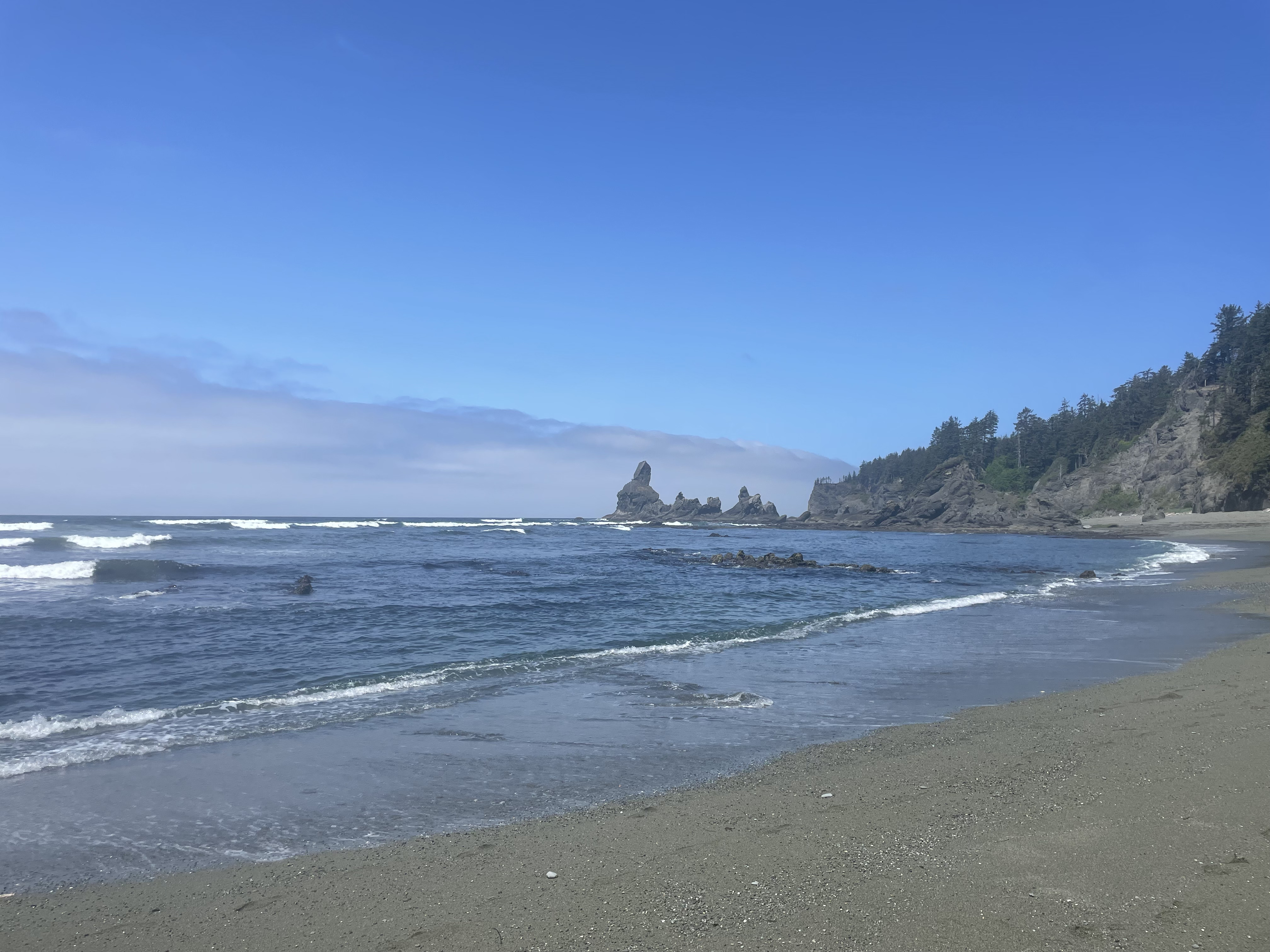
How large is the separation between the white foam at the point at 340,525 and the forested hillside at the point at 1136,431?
3574 inches

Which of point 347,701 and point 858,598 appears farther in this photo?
point 858,598

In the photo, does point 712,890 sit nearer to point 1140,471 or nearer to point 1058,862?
point 1058,862

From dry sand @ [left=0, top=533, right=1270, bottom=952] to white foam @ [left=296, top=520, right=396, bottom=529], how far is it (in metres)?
86.0

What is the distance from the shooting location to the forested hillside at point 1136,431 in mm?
68875

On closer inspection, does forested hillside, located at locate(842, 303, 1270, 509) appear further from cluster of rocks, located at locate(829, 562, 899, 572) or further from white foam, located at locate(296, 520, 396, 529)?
white foam, located at locate(296, 520, 396, 529)

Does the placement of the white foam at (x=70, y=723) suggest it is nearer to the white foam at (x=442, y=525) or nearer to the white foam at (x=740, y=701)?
the white foam at (x=740, y=701)

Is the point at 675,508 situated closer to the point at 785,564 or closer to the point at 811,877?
the point at 785,564

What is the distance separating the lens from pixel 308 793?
725 centimetres

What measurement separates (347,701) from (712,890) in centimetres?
815

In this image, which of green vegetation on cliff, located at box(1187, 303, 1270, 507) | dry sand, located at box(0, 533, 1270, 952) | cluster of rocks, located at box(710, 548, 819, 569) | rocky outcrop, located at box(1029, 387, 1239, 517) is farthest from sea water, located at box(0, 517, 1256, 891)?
rocky outcrop, located at box(1029, 387, 1239, 517)

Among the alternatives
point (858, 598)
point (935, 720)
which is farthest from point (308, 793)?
point (858, 598)

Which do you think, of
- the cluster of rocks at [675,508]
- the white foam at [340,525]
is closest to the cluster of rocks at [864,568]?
the white foam at [340,525]

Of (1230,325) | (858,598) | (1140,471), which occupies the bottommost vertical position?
(858,598)

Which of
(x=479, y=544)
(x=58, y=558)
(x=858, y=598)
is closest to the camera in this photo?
(x=858, y=598)
